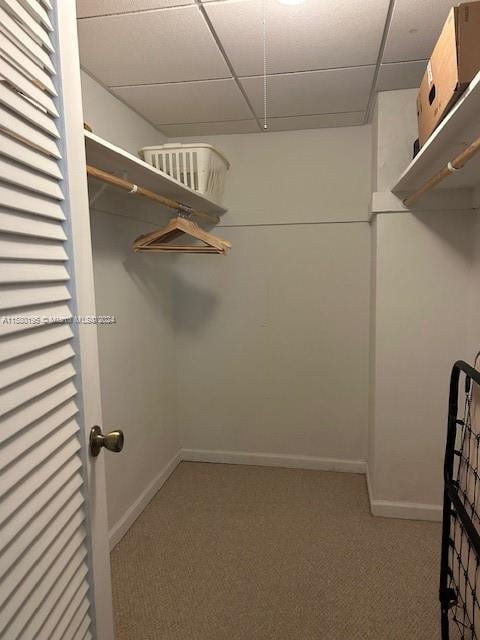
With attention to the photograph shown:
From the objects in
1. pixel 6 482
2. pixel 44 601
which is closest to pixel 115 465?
pixel 44 601

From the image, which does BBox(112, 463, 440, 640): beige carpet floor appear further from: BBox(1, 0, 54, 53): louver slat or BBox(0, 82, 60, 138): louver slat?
BBox(1, 0, 54, 53): louver slat

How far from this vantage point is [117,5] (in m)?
1.49

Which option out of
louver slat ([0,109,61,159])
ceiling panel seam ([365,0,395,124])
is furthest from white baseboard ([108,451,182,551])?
ceiling panel seam ([365,0,395,124])

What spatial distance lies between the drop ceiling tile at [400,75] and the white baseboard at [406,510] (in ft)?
7.35

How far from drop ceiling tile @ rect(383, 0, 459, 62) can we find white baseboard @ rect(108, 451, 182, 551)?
2.54 meters

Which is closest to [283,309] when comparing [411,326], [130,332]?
[411,326]

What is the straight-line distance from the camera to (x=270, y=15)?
1.56 meters

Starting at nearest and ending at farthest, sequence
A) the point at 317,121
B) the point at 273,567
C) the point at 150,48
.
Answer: the point at 150,48 < the point at 273,567 < the point at 317,121

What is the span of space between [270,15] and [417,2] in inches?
20.0

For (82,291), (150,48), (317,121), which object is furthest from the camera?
(317,121)

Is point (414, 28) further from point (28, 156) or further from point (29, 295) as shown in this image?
point (29, 295)

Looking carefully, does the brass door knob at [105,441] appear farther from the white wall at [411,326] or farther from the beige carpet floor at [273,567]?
the white wall at [411,326]

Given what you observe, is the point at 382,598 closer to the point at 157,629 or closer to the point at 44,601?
the point at 157,629

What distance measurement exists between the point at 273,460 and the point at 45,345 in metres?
2.54
